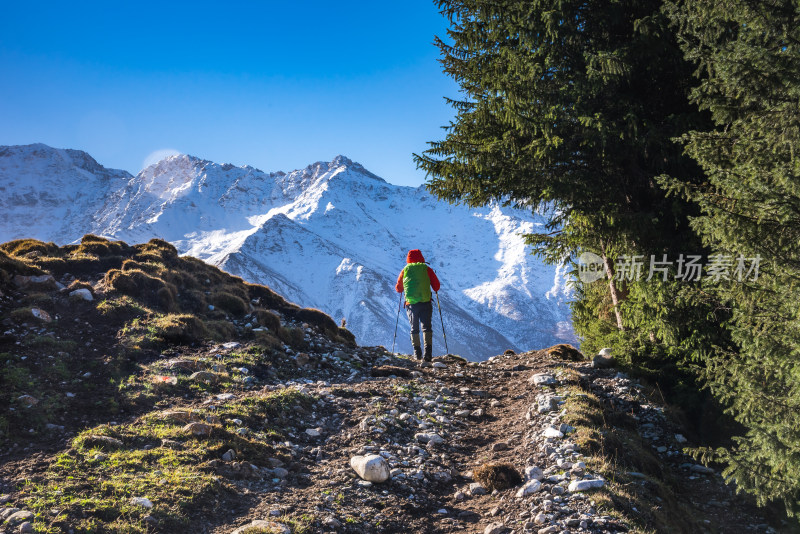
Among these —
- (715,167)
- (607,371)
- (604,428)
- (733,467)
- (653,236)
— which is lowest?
(733,467)

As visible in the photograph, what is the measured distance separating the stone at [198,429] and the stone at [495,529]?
13.6 feet

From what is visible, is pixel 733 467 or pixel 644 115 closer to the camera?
pixel 733 467

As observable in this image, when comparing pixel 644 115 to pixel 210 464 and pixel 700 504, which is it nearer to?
pixel 700 504

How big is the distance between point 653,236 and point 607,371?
312 centimetres

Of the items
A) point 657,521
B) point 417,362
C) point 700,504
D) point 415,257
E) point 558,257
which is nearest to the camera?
point 657,521

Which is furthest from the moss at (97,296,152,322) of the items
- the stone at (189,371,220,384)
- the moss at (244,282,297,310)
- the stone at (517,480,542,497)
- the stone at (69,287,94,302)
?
the stone at (517,480,542,497)

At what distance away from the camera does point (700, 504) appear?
6.89 metres

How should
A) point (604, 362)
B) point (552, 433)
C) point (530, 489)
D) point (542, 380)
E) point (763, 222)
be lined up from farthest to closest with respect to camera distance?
point (604, 362) → point (542, 380) → point (552, 433) → point (763, 222) → point (530, 489)

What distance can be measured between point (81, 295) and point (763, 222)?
15.1m

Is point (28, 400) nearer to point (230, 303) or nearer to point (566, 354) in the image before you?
point (230, 303)

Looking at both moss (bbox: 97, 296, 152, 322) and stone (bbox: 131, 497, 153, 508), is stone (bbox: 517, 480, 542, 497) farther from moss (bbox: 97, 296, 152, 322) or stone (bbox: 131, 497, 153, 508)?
moss (bbox: 97, 296, 152, 322)

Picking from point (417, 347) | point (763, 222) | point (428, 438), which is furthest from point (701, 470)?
point (417, 347)

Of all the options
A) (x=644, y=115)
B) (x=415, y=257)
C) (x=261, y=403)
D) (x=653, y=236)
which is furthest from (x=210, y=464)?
(x=415, y=257)

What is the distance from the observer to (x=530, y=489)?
19.5 ft
